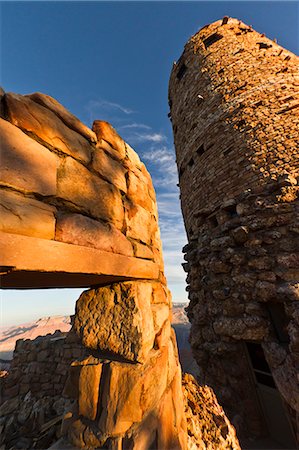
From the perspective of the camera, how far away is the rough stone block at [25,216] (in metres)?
0.72

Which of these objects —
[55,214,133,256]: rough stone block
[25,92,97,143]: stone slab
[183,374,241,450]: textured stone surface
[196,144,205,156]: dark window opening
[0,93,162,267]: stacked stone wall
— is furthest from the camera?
[196,144,205,156]: dark window opening

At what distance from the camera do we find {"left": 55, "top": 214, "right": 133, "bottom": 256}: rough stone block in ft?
3.02

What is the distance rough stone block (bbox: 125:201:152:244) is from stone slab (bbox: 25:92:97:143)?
20.3 inches

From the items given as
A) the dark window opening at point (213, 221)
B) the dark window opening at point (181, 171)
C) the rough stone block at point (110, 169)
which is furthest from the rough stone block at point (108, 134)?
the dark window opening at point (181, 171)

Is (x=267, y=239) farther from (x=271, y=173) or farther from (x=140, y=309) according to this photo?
(x=140, y=309)

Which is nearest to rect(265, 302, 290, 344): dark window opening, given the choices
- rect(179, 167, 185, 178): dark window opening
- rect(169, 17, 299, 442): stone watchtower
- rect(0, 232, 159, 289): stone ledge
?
rect(169, 17, 299, 442): stone watchtower

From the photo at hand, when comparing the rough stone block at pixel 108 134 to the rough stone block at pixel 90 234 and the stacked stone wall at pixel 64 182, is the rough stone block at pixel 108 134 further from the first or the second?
the rough stone block at pixel 90 234

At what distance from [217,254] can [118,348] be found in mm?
→ 3477

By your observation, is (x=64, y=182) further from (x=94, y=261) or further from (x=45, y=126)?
(x=94, y=261)

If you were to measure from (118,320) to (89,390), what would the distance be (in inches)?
13.9

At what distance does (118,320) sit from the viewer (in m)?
1.13

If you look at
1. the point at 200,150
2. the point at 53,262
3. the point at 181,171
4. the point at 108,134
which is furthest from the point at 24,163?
the point at 181,171

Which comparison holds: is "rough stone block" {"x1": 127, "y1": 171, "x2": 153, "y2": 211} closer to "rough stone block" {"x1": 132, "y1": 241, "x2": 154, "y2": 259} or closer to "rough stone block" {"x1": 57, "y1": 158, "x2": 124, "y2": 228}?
"rough stone block" {"x1": 57, "y1": 158, "x2": 124, "y2": 228}

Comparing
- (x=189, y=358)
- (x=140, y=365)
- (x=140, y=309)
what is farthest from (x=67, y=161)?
(x=189, y=358)
